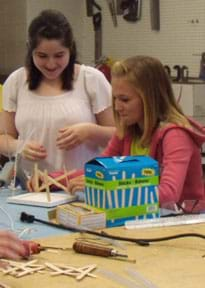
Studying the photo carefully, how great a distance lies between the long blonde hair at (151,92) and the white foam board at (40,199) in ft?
1.09

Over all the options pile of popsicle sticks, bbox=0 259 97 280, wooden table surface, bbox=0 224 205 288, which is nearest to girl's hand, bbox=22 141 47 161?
wooden table surface, bbox=0 224 205 288

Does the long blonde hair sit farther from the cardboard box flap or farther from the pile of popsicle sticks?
the pile of popsicle sticks

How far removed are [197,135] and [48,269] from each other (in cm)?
88

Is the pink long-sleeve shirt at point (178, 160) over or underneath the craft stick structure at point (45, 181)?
over

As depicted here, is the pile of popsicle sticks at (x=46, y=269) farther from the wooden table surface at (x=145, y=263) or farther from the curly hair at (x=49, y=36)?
the curly hair at (x=49, y=36)

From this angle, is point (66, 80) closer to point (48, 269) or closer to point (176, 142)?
point (176, 142)

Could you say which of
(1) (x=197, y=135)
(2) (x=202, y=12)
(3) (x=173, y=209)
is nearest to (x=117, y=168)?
(3) (x=173, y=209)

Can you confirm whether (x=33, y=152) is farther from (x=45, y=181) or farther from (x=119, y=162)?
(x=119, y=162)

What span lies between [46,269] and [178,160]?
0.77 m

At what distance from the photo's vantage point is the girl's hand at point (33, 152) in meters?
2.21

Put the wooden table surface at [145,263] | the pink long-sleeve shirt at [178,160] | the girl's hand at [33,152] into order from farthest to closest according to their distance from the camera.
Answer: the girl's hand at [33,152] → the pink long-sleeve shirt at [178,160] → the wooden table surface at [145,263]

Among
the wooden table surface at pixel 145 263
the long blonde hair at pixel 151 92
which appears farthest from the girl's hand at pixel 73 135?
the wooden table surface at pixel 145 263

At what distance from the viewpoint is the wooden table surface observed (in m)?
1.20

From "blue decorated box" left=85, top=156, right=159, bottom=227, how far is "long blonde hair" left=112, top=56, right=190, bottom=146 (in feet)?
1.21
